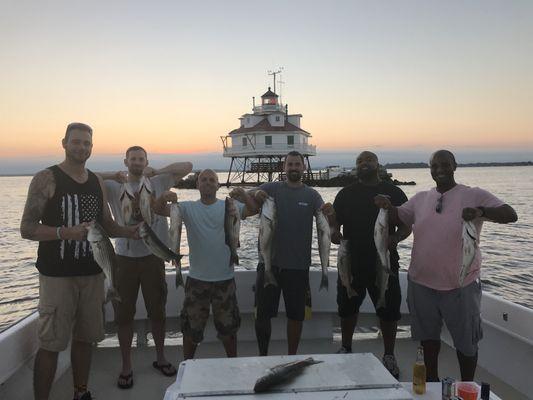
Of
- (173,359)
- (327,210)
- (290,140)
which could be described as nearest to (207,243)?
(327,210)

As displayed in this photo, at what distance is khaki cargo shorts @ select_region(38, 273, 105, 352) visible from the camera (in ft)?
13.1

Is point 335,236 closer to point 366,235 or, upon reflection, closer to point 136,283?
point 366,235

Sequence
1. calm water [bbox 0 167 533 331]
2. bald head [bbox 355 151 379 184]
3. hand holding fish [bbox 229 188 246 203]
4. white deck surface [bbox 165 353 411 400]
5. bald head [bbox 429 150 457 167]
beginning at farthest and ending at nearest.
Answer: calm water [bbox 0 167 533 331] < bald head [bbox 355 151 379 184] < hand holding fish [bbox 229 188 246 203] < bald head [bbox 429 150 457 167] < white deck surface [bbox 165 353 411 400]

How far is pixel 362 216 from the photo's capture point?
16.8 feet

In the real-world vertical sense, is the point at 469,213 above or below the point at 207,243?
above

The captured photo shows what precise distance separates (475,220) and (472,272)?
533 mm

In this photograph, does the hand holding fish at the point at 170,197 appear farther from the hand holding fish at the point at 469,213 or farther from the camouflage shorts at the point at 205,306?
the hand holding fish at the point at 469,213

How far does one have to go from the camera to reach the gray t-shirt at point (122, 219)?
489 centimetres

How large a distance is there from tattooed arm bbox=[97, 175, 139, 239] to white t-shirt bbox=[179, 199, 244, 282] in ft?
2.02

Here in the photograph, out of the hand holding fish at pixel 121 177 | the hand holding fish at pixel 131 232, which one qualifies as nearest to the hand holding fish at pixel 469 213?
the hand holding fish at pixel 131 232

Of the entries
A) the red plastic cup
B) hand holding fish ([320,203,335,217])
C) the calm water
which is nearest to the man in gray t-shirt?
hand holding fish ([320,203,335,217])

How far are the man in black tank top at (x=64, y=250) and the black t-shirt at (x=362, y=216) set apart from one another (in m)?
2.97

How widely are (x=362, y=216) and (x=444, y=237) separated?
3.56 ft

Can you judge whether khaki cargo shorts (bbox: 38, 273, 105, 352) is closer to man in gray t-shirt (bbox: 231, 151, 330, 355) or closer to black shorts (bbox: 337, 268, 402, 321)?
man in gray t-shirt (bbox: 231, 151, 330, 355)
